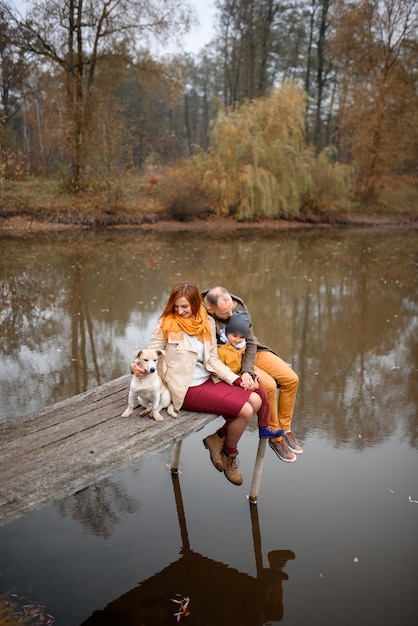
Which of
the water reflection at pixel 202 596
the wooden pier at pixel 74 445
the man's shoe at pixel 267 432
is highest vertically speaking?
the wooden pier at pixel 74 445

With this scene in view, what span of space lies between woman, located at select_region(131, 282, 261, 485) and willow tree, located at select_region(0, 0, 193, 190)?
2320 centimetres

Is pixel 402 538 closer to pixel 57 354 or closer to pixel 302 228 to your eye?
pixel 57 354

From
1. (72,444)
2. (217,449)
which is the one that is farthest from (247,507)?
(72,444)

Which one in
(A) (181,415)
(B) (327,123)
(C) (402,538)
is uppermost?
(B) (327,123)

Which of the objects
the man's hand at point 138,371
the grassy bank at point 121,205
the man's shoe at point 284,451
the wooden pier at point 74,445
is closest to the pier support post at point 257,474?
the wooden pier at point 74,445

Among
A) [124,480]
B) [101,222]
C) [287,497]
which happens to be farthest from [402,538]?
[101,222]

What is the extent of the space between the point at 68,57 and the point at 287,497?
25685 mm

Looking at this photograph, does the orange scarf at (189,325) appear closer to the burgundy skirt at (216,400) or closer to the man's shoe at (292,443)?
the burgundy skirt at (216,400)

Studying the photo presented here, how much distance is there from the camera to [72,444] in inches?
137

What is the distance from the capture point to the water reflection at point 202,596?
312 cm

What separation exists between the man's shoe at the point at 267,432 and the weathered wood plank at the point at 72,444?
55cm

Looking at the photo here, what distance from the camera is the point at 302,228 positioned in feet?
86.5

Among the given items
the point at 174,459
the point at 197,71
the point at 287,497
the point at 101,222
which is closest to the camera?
the point at 287,497

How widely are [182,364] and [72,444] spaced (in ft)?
3.50
